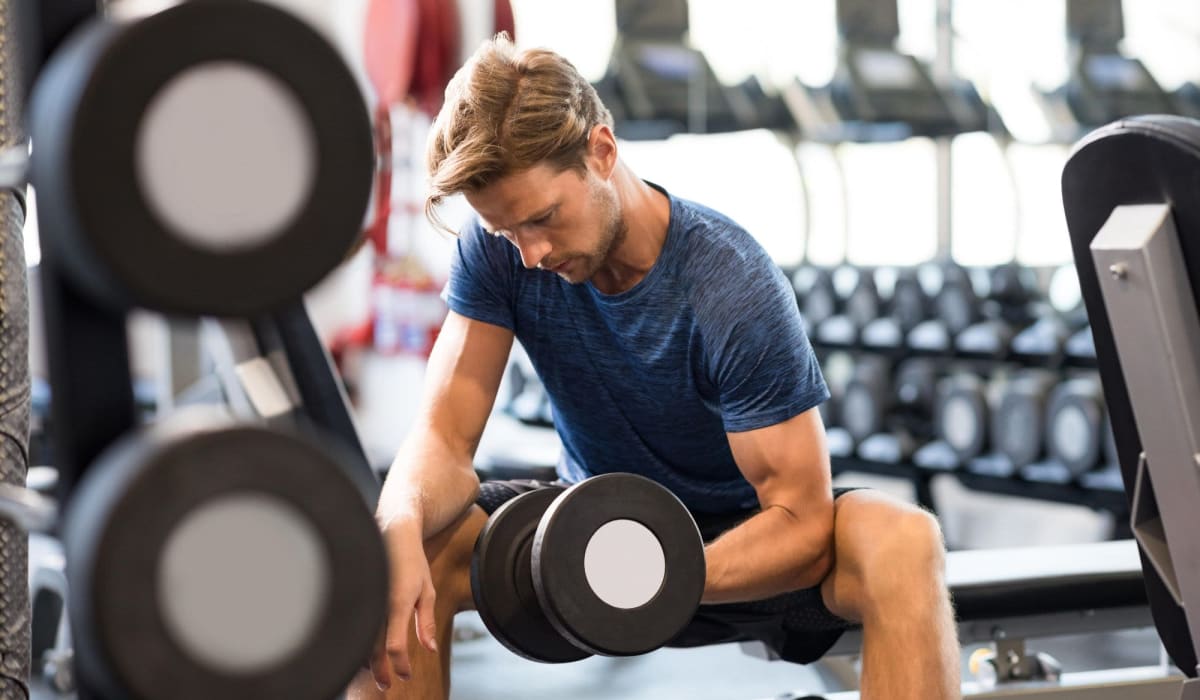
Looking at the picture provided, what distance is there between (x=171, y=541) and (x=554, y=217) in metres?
1.09

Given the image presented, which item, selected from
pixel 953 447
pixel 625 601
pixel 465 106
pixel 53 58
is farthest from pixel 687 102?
pixel 53 58

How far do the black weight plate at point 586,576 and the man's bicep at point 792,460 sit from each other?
288 mm

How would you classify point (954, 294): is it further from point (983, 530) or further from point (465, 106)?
point (465, 106)

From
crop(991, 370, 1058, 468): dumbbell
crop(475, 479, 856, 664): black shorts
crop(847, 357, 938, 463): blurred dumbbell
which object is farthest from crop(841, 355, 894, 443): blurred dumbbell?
crop(475, 479, 856, 664): black shorts

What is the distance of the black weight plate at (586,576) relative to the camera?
1282mm

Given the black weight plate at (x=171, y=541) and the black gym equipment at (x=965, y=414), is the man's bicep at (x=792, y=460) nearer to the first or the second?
the black weight plate at (x=171, y=541)

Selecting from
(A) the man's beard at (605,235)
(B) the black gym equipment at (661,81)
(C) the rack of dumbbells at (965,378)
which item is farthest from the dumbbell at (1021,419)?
(A) the man's beard at (605,235)

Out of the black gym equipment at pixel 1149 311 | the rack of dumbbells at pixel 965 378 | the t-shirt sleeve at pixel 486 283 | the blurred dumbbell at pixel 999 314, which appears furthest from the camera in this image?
the blurred dumbbell at pixel 999 314

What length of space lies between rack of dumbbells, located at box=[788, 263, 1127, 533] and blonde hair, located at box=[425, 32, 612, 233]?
286 cm

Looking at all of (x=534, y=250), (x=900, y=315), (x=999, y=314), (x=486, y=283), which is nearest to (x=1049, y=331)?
(x=999, y=314)

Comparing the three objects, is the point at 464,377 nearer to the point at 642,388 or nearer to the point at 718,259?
the point at 642,388

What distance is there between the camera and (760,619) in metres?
1.77

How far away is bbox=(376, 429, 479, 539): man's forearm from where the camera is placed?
1.53 metres

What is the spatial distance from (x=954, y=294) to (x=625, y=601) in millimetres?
3731
